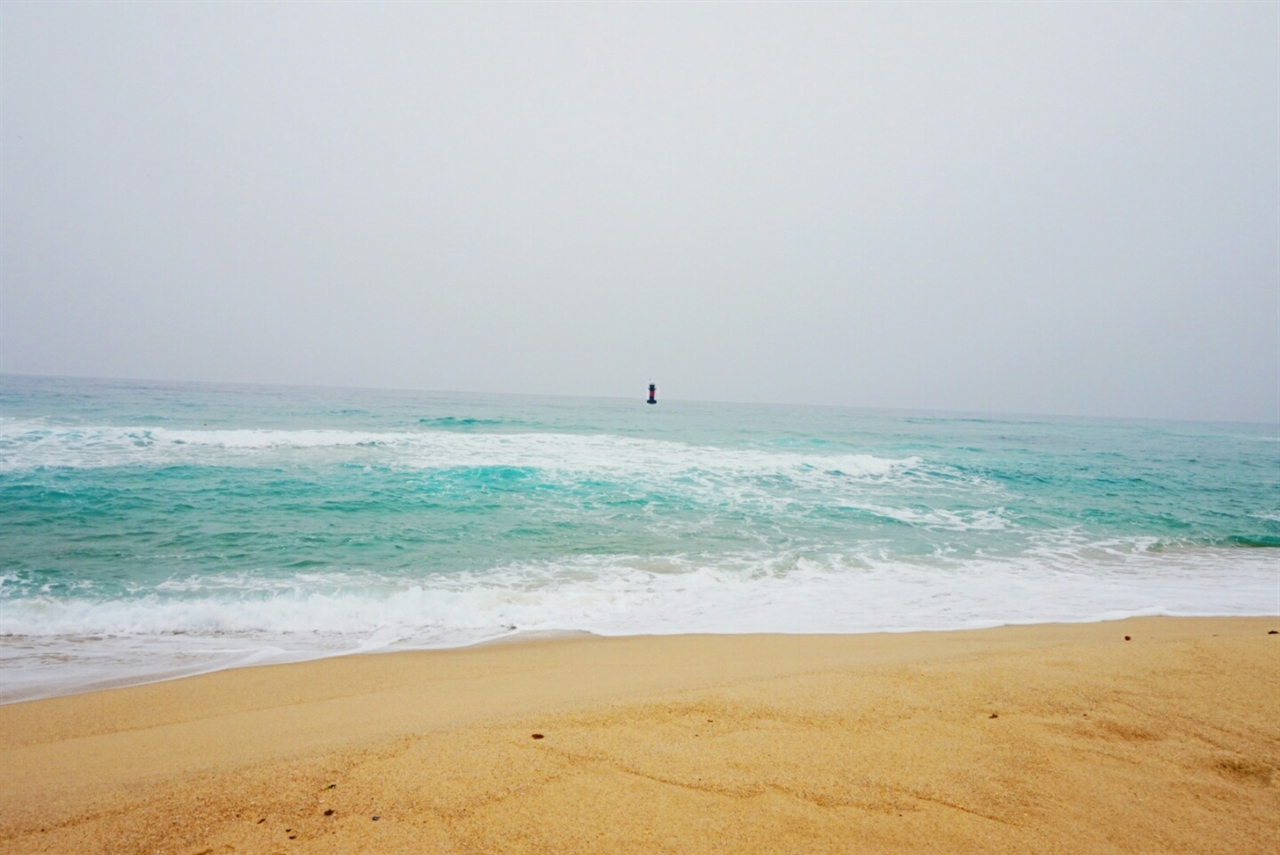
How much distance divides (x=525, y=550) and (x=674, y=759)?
225 inches

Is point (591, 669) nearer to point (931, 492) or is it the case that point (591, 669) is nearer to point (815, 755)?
point (815, 755)

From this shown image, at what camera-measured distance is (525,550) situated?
7.90m

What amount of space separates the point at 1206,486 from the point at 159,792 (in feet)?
78.1

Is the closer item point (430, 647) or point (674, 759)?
Answer: point (674, 759)

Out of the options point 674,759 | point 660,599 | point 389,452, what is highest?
point 674,759

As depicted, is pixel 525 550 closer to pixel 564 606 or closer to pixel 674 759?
pixel 564 606

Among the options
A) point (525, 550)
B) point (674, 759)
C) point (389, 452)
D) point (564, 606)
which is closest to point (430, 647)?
point (564, 606)

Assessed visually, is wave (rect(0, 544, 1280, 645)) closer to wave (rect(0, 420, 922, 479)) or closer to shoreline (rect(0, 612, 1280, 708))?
shoreline (rect(0, 612, 1280, 708))

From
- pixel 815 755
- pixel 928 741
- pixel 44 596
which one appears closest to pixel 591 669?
pixel 815 755

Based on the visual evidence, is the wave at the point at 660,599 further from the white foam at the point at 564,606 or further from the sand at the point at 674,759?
the sand at the point at 674,759

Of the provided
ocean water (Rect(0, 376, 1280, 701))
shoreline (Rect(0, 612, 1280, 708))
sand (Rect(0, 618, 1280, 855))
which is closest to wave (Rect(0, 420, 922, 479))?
ocean water (Rect(0, 376, 1280, 701))

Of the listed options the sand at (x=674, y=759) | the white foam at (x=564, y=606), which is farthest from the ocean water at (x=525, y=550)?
the sand at (x=674, y=759)

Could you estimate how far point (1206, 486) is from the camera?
16.8m

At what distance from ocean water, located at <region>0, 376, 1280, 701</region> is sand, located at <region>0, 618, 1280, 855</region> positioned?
53.9 inches
